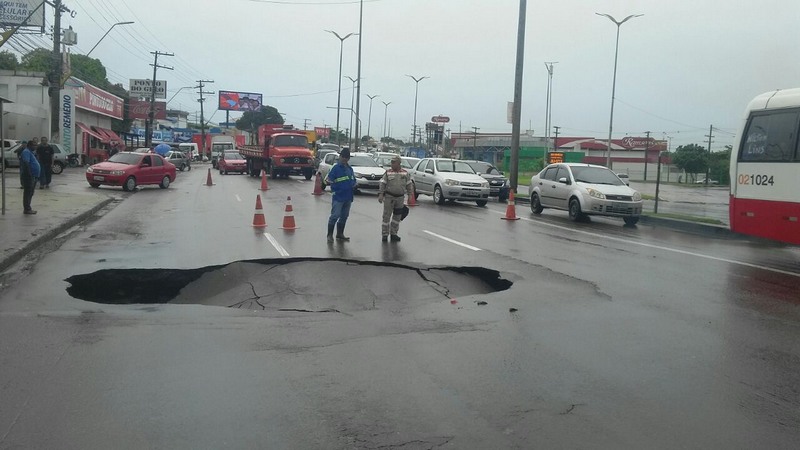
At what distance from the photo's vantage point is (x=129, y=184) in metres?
28.3

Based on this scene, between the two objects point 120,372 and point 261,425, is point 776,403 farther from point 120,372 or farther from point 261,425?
point 120,372

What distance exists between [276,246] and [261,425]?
808cm

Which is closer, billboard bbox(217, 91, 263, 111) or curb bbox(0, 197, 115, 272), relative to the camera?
curb bbox(0, 197, 115, 272)

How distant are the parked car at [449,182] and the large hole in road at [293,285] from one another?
1209cm

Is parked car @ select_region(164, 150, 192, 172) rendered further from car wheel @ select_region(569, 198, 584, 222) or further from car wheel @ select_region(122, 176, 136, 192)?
car wheel @ select_region(569, 198, 584, 222)

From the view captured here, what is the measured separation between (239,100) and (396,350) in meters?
103

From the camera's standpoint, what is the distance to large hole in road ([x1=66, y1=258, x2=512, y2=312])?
880 cm

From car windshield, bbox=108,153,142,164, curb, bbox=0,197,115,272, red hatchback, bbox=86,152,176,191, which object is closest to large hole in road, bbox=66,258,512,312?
curb, bbox=0,197,115,272

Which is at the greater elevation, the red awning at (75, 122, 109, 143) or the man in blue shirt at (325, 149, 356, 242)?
the red awning at (75, 122, 109, 143)

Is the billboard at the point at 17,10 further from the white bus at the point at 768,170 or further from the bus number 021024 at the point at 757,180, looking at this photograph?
the bus number 021024 at the point at 757,180

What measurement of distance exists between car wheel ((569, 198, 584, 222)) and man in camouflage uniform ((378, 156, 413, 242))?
7741mm

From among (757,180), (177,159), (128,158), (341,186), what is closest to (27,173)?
(341,186)

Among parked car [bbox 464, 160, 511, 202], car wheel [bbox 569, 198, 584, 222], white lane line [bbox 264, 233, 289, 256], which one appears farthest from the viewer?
parked car [bbox 464, 160, 511, 202]

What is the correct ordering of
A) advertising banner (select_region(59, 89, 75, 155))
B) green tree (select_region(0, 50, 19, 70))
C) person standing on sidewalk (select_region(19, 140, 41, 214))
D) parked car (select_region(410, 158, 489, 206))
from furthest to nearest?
green tree (select_region(0, 50, 19, 70)), advertising banner (select_region(59, 89, 75, 155)), parked car (select_region(410, 158, 489, 206)), person standing on sidewalk (select_region(19, 140, 41, 214))
